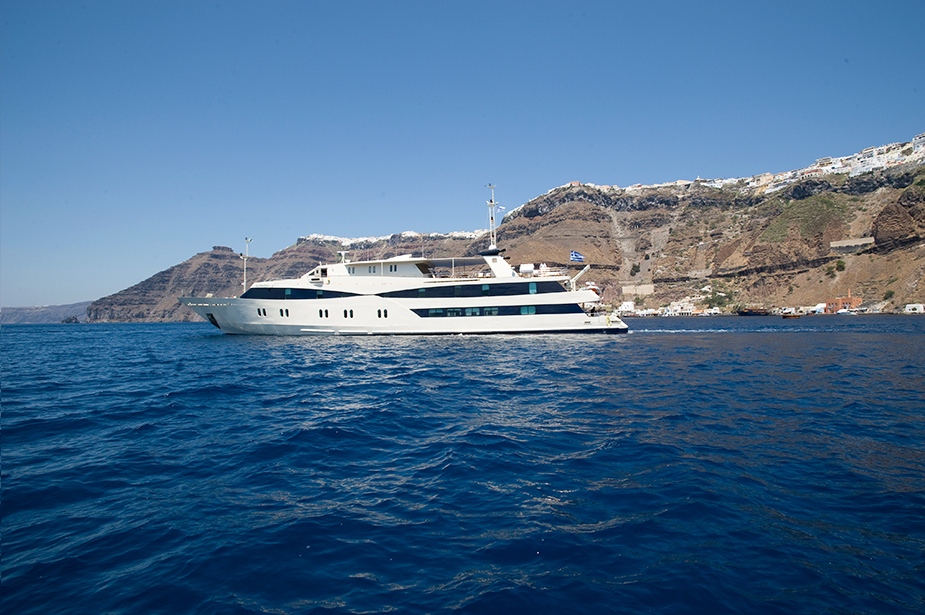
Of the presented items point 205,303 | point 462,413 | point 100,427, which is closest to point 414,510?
point 462,413

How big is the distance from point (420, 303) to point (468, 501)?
2849cm

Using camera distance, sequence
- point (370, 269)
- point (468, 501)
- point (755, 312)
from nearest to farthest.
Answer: point (468, 501) < point (370, 269) < point (755, 312)

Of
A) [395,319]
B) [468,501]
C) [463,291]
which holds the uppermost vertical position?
[463,291]

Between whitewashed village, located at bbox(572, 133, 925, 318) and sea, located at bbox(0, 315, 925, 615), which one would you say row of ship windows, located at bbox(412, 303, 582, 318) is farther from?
whitewashed village, located at bbox(572, 133, 925, 318)

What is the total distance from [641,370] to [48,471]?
17.0m

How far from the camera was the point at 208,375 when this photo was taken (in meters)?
17.8

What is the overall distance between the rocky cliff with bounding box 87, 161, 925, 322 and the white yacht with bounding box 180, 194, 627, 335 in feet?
197

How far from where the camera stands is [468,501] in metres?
6.17

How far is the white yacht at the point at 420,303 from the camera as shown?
34.1m

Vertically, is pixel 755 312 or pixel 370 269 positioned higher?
pixel 370 269

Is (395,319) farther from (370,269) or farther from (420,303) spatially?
(370,269)

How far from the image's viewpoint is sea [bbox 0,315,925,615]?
13.8 feet

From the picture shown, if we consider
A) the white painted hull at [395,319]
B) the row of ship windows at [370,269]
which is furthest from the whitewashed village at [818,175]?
the row of ship windows at [370,269]

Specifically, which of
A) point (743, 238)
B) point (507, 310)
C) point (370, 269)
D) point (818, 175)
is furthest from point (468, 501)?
point (818, 175)
